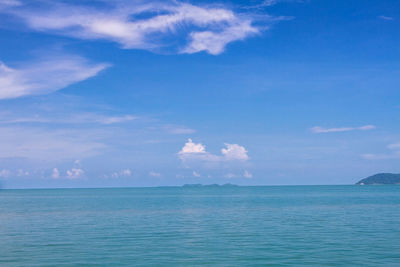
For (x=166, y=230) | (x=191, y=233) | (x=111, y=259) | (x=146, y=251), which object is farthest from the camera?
(x=166, y=230)

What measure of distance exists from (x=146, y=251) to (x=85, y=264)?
20.3ft

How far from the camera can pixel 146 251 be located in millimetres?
33906

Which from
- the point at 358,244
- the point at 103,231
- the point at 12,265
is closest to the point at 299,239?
the point at 358,244

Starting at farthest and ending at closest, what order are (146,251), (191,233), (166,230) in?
(166,230)
(191,233)
(146,251)

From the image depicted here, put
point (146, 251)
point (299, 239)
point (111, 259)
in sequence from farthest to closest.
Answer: point (299, 239), point (146, 251), point (111, 259)

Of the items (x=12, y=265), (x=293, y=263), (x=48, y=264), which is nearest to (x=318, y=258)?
(x=293, y=263)

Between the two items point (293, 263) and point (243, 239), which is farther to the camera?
point (243, 239)

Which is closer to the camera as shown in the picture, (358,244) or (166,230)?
(358,244)

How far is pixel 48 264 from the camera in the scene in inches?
1159

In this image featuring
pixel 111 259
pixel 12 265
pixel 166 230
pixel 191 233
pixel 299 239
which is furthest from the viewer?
pixel 166 230

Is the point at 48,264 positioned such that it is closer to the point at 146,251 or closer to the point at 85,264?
the point at 85,264

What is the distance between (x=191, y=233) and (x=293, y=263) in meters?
17.9

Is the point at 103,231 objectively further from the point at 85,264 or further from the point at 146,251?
the point at 85,264

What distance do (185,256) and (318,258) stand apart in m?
10.7
